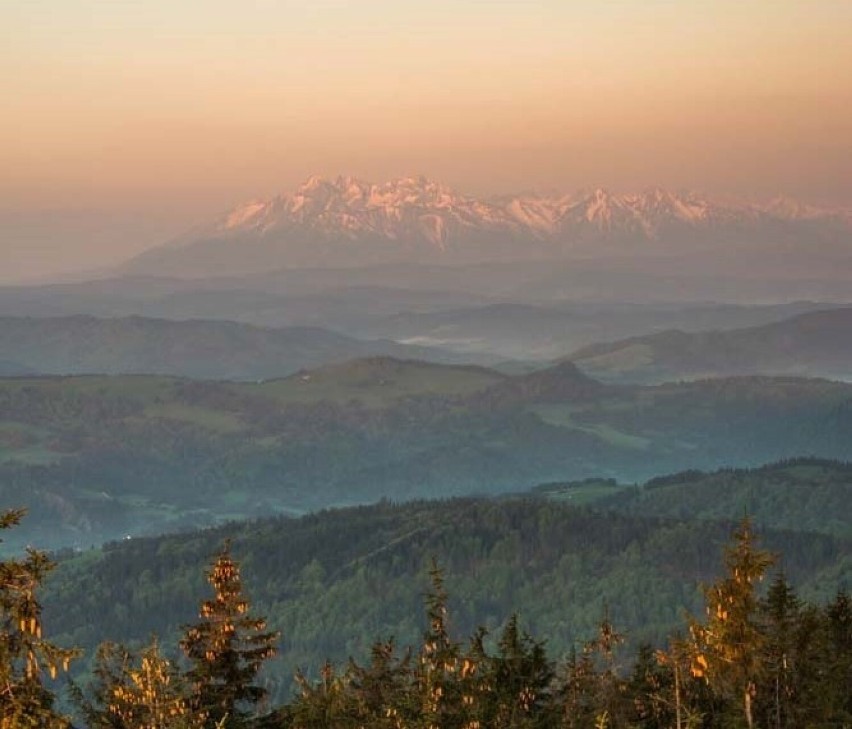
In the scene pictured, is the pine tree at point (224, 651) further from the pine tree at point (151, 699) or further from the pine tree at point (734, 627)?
the pine tree at point (734, 627)

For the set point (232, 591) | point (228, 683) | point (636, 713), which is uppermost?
point (232, 591)

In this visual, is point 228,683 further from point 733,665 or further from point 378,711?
point 733,665

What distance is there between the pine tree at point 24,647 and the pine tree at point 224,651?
3209 cm

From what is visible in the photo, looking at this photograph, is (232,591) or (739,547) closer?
(739,547)

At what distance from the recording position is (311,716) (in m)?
69.6

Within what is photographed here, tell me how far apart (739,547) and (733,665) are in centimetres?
403

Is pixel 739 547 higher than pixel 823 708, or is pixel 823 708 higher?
pixel 739 547

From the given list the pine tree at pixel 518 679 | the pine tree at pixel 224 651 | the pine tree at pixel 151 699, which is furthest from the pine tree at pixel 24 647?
the pine tree at pixel 518 679

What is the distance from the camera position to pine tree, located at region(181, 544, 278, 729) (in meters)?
65.1

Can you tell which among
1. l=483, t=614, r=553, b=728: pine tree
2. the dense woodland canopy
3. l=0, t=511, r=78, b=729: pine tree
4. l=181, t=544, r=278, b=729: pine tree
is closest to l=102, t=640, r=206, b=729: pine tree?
the dense woodland canopy

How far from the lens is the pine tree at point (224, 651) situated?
6512cm

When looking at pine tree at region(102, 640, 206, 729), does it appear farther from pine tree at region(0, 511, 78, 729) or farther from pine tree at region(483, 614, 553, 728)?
pine tree at region(0, 511, 78, 729)

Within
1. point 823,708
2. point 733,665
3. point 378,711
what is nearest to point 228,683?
point 378,711

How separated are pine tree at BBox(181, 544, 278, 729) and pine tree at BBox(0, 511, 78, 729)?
3209cm
